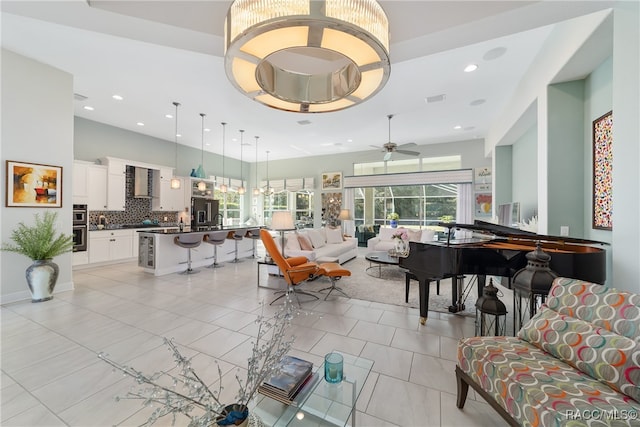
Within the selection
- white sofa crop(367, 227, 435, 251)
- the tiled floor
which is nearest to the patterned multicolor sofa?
the tiled floor

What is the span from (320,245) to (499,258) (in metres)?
4.17

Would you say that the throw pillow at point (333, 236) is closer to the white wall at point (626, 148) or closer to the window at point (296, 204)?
the window at point (296, 204)

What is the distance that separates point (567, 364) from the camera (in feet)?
4.79

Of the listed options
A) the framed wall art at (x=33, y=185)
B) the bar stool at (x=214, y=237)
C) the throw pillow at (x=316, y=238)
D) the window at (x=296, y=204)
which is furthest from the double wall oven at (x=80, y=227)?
the window at (x=296, y=204)

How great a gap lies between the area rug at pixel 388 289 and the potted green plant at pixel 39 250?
12.7 feet

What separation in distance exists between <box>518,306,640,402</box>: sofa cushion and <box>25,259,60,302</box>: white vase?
577 cm

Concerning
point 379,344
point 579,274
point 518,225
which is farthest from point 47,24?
point 518,225

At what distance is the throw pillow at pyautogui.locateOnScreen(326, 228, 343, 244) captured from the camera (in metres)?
7.03

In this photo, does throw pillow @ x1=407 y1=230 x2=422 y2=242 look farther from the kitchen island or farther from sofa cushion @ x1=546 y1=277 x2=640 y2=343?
the kitchen island

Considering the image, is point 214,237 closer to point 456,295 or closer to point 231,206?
point 456,295

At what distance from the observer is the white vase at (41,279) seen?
142 inches

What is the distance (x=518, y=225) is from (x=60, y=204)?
8.23 metres

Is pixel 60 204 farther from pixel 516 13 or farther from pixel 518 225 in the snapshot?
pixel 518 225

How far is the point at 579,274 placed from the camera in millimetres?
2291
